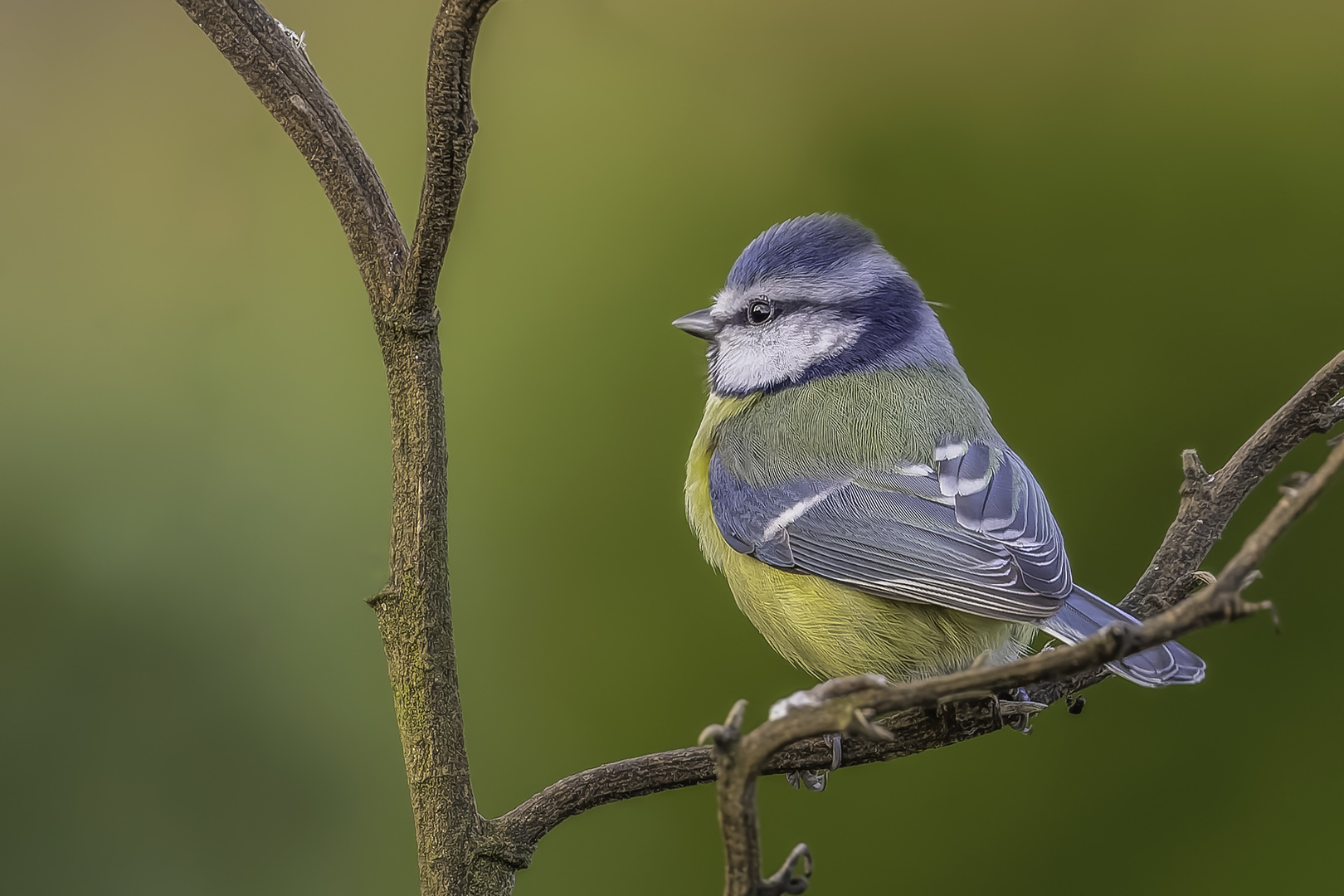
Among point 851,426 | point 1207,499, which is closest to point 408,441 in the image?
point 851,426

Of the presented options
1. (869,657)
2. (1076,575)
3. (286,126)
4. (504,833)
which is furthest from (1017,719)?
(286,126)

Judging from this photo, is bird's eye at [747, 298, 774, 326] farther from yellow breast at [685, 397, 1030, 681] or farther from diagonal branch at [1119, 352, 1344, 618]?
diagonal branch at [1119, 352, 1344, 618]

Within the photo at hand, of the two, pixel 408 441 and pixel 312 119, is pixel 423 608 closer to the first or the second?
pixel 408 441

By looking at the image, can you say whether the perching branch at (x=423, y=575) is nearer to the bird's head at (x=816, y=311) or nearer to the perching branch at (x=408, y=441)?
the perching branch at (x=408, y=441)

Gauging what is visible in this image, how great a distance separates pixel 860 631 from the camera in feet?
3.01

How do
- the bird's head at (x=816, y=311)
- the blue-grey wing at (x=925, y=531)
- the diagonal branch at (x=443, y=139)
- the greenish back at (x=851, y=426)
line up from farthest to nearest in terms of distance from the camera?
the bird's head at (x=816, y=311) < the greenish back at (x=851, y=426) < the blue-grey wing at (x=925, y=531) < the diagonal branch at (x=443, y=139)

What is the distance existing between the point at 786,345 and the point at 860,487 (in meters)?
0.23

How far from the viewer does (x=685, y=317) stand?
1219 mm

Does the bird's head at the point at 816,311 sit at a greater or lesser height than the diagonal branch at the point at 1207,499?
greater

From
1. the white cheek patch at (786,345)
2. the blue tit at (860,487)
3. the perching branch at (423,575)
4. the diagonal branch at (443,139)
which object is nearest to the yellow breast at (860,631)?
the blue tit at (860,487)

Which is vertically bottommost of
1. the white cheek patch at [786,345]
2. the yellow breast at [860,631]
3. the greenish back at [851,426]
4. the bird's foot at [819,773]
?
the bird's foot at [819,773]

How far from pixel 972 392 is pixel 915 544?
11.9 inches

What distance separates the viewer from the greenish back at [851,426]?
1.04 m

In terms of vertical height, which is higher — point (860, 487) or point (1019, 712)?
point (860, 487)
